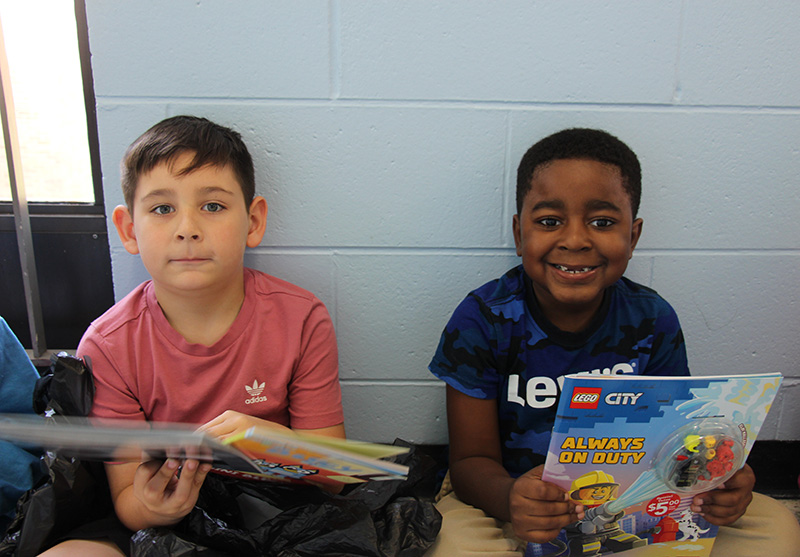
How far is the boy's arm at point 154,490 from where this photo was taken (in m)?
0.93

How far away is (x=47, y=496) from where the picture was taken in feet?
3.43

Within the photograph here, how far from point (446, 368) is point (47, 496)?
31.2 inches

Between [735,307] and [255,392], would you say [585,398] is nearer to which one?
[255,392]

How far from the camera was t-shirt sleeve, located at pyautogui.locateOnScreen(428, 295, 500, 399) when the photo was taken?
1.20 metres

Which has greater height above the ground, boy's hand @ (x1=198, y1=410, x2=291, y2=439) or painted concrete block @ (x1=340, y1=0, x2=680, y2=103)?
painted concrete block @ (x1=340, y1=0, x2=680, y2=103)

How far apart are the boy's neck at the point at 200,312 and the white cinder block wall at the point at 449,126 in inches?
9.1

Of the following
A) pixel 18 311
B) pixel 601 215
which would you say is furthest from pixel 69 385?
pixel 601 215

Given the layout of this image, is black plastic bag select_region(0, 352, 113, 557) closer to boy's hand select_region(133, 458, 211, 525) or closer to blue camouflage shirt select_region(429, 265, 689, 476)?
boy's hand select_region(133, 458, 211, 525)

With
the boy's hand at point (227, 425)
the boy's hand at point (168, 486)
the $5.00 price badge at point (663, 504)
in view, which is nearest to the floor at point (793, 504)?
the $5.00 price badge at point (663, 504)

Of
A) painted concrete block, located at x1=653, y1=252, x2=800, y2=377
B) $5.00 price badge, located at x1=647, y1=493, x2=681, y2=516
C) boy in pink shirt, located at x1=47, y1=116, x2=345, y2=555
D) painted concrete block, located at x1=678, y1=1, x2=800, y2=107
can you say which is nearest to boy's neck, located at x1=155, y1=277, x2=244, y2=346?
boy in pink shirt, located at x1=47, y1=116, x2=345, y2=555

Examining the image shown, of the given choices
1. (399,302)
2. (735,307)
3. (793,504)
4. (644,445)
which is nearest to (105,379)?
(399,302)

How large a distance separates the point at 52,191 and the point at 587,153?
4.62 feet

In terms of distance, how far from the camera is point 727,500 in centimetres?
103

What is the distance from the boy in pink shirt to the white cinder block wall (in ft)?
0.57
